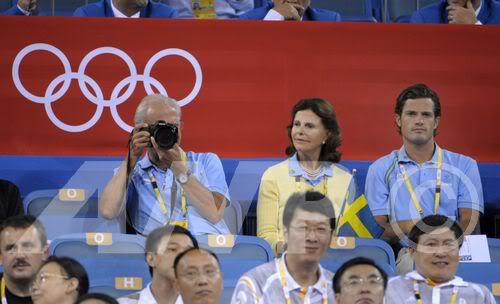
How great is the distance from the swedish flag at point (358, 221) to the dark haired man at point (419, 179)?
0.05m

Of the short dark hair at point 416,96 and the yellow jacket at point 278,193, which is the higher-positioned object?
the short dark hair at point 416,96

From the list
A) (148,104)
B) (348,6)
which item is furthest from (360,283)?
(348,6)

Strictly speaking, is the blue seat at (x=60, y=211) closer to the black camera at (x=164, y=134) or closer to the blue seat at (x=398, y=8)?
the black camera at (x=164, y=134)

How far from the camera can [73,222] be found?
596 cm

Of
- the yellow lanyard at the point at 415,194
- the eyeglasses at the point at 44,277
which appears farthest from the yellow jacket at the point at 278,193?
the eyeglasses at the point at 44,277

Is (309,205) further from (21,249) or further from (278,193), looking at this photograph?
(21,249)

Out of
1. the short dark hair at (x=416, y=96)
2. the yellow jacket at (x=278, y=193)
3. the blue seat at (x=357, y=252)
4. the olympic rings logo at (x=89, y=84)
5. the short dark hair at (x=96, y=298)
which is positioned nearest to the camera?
the short dark hair at (x=96, y=298)

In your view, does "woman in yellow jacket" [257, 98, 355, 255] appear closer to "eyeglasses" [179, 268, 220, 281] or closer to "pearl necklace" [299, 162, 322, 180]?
"pearl necklace" [299, 162, 322, 180]

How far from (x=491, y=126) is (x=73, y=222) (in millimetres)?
2421

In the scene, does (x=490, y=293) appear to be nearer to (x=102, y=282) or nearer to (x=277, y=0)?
(x=102, y=282)

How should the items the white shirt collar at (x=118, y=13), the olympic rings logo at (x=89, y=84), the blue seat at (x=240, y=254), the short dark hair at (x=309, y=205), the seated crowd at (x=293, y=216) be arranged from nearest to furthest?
1. the seated crowd at (x=293, y=216)
2. the short dark hair at (x=309, y=205)
3. the blue seat at (x=240, y=254)
4. the olympic rings logo at (x=89, y=84)
5. the white shirt collar at (x=118, y=13)

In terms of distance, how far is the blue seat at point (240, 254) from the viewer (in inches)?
211

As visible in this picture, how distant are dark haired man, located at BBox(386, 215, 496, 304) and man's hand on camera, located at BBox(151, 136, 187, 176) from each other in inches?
44.9

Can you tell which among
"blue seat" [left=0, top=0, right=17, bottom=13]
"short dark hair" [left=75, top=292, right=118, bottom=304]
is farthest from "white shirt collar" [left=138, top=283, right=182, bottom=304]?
"blue seat" [left=0, top=0, right=17, bottom=13]
